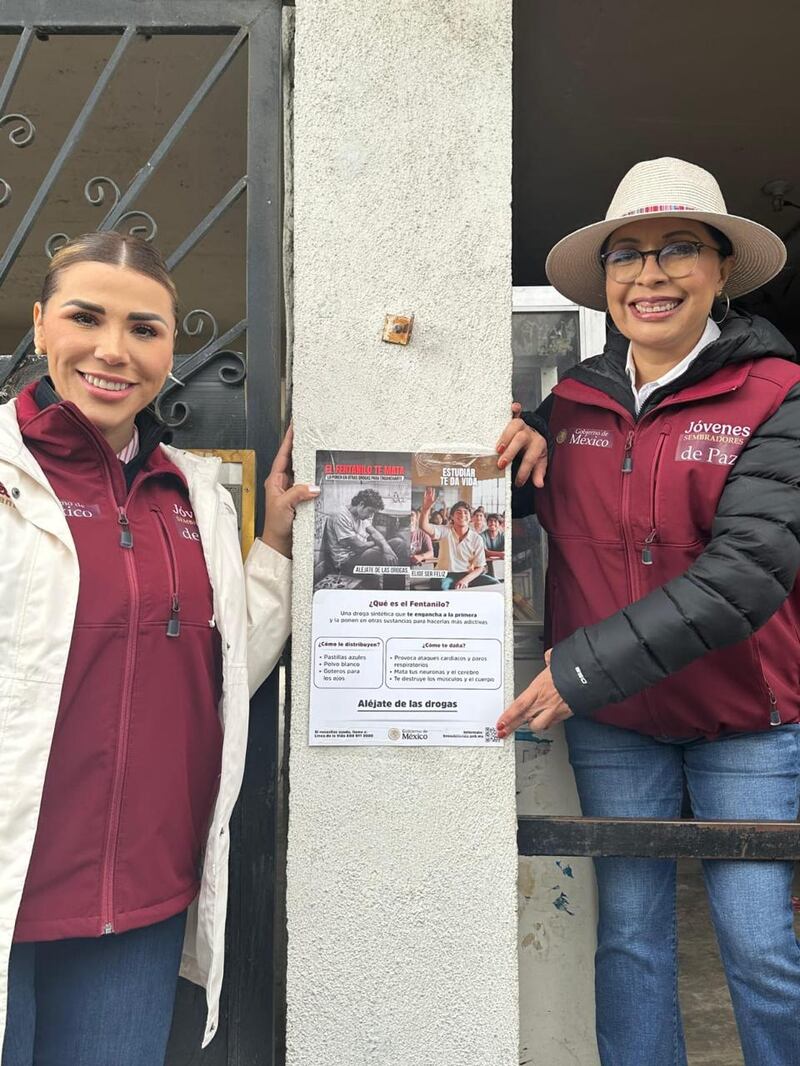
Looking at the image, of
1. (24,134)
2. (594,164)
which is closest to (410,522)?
(24,134)

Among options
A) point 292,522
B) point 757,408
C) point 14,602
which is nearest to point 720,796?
point 757,408

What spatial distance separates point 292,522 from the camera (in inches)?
80.7

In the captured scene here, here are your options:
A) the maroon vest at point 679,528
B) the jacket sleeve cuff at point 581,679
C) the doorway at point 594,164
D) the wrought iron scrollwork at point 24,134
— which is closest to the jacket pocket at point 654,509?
the maroon vest at point 679,528

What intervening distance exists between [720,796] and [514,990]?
0.65m

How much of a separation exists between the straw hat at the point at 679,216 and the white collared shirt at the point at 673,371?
0.21m

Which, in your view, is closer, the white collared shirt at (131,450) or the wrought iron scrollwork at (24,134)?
the white collared shirt at (131,450)

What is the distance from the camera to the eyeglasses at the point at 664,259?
2.08 metres

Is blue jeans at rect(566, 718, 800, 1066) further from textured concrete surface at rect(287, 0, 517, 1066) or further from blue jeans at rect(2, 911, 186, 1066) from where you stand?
blue jeans at rect(2, 911, 186, 1066)

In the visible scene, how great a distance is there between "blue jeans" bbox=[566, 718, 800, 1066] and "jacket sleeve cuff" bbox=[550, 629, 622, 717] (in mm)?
349

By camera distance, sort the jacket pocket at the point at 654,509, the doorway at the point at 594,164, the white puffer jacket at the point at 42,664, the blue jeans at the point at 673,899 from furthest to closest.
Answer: the doorway at the point at 594,164 → the jacket pocket at the point at 654,509 → the blue jeans at the point at 673,899 → the white puffer jacket at the point at 42,664

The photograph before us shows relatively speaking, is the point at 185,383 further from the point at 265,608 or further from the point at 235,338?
the point at 265,608

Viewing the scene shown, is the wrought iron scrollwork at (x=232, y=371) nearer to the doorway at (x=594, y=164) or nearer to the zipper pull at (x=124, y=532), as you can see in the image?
the zipper pull at (x=124, y=532)

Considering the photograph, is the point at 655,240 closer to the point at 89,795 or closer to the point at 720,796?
the point at 720,796

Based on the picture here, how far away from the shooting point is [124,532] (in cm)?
171
